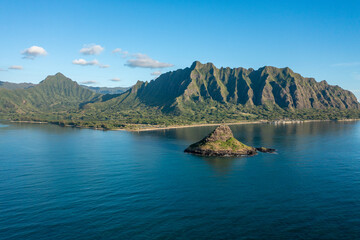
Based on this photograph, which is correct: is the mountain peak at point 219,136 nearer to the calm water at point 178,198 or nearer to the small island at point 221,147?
the small island at point 221,147

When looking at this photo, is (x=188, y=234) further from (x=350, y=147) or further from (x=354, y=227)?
(x=350, y=147)

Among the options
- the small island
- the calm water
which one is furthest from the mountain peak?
the calm water

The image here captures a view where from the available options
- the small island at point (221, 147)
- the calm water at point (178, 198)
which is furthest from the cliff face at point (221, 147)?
the calm water at point (178, 198)

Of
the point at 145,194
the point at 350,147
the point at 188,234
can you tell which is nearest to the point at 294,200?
the point at 188,234

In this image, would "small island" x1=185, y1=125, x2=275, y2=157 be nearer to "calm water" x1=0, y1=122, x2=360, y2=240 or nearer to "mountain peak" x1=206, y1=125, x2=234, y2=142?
"mountain peak" x1=206, y1=125, x2=234, y2=142

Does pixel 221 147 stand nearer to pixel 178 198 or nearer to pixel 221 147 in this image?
pixel 221 147
